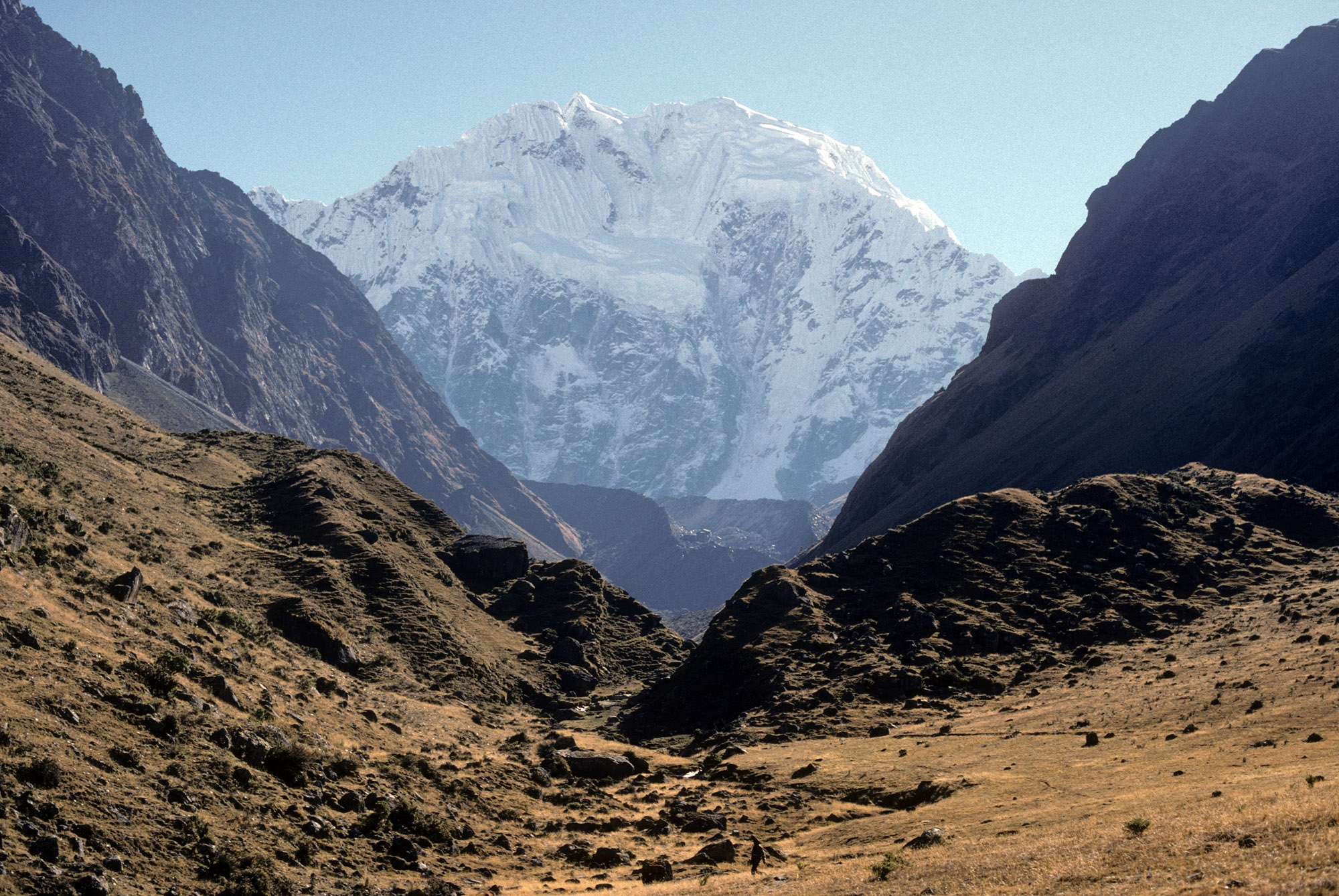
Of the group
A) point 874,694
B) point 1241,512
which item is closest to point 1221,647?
point 874,694

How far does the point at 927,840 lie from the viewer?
49812mm

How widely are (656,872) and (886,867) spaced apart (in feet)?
48.2

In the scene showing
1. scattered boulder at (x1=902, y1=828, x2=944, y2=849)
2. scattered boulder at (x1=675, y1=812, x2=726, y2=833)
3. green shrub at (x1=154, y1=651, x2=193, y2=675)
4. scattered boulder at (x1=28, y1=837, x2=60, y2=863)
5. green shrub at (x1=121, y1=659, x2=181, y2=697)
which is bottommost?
scattered boulder at (x1=28, y1=837, x2=60, y2=863)

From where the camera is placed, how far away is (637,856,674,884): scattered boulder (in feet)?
173

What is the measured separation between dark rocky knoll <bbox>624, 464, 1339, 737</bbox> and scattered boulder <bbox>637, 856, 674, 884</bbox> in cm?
3956

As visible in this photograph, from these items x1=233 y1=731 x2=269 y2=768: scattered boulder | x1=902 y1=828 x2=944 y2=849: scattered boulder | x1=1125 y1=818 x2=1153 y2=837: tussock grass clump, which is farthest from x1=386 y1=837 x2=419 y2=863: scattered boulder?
x1=1125 y1=818 x2=1153 y2=837: tussock grass clump

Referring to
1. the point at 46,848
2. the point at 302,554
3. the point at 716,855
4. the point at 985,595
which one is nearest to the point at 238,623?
the point at 716,855

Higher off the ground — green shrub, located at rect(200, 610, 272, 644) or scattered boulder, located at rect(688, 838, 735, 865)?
green shrub, located at rect(200, 610, 272, 644)

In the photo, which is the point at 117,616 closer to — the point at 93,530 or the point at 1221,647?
the point at 93,530

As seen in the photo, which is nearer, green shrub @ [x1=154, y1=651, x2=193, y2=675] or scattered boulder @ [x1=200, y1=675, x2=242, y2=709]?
green shrub @ [x1=154, y1=651, x2=193, y2=675]

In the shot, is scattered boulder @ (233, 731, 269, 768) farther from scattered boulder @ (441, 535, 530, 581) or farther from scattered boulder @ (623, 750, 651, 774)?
scattered boulder @ (441, 535, 530, 581)

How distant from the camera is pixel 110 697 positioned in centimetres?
4919

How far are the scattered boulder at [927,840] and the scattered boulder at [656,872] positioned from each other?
11.3 m

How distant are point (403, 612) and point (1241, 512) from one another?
3958 inches
